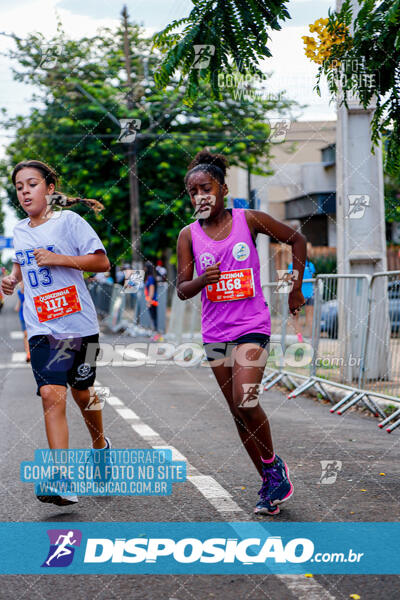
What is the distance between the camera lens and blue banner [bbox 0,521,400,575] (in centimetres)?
407

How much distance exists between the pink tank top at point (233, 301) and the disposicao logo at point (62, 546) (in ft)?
3.95

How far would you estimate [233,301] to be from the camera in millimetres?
4941

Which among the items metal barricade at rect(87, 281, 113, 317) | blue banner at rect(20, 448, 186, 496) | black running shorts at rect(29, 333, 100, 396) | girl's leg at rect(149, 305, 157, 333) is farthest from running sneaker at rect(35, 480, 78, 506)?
metal barricade at rect(87, 281, 113, 317)

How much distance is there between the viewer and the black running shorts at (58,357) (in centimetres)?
514

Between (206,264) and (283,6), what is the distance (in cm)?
169

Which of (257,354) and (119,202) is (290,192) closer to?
(119,202)

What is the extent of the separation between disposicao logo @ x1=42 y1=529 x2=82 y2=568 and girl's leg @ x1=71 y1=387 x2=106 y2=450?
0.91m

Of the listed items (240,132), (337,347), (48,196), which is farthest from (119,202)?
(48,196)

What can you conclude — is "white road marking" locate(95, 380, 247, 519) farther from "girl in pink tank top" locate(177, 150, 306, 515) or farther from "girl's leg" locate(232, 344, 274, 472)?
"girl's leg" locate(232, 344, 274, 472)

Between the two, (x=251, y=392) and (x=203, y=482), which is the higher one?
(x=251, y=392)

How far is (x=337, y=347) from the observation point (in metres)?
10.9

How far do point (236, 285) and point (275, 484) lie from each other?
105 cm

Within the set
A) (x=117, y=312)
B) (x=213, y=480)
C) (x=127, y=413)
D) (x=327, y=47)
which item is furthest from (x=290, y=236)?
(x=117, y=312)

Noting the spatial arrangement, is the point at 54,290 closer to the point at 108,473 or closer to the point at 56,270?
the point at 56,270
